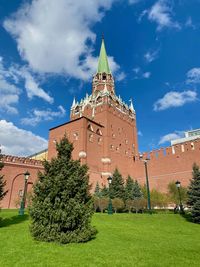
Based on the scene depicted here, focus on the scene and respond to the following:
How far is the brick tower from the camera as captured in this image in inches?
1423

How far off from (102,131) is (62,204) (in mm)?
33221

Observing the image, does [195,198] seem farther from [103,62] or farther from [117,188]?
[103,62]

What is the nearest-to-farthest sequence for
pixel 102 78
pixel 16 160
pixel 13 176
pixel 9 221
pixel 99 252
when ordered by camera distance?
pixel 99 252 < pixel 9 221 < pixel 13 176 < pixel 16 160 < pixel 102 78

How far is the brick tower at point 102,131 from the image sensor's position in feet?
119

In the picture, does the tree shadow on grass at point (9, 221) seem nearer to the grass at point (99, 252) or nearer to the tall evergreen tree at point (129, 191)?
the grass at point (99, 252)

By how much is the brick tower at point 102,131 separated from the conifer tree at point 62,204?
23554 millimetres

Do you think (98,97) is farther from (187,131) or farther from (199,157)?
(187,131)

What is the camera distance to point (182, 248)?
7.80 meters

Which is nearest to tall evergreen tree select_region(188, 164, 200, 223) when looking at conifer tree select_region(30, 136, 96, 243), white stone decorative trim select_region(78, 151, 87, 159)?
conifer tree select_region(30, 136, 96, 243)

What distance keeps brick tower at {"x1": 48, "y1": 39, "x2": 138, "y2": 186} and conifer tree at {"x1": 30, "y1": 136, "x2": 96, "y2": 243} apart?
23554mm

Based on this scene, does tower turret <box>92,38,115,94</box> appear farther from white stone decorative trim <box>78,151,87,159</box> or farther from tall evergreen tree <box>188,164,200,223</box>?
tall evergreen tree <box>188,164,200,223</box>

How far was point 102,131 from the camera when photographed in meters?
41.0

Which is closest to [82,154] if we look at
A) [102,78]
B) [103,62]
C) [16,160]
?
[16,160]

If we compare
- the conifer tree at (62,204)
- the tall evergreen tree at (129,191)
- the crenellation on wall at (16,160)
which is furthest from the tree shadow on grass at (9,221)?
the tall evergreen tree at (129,191)
